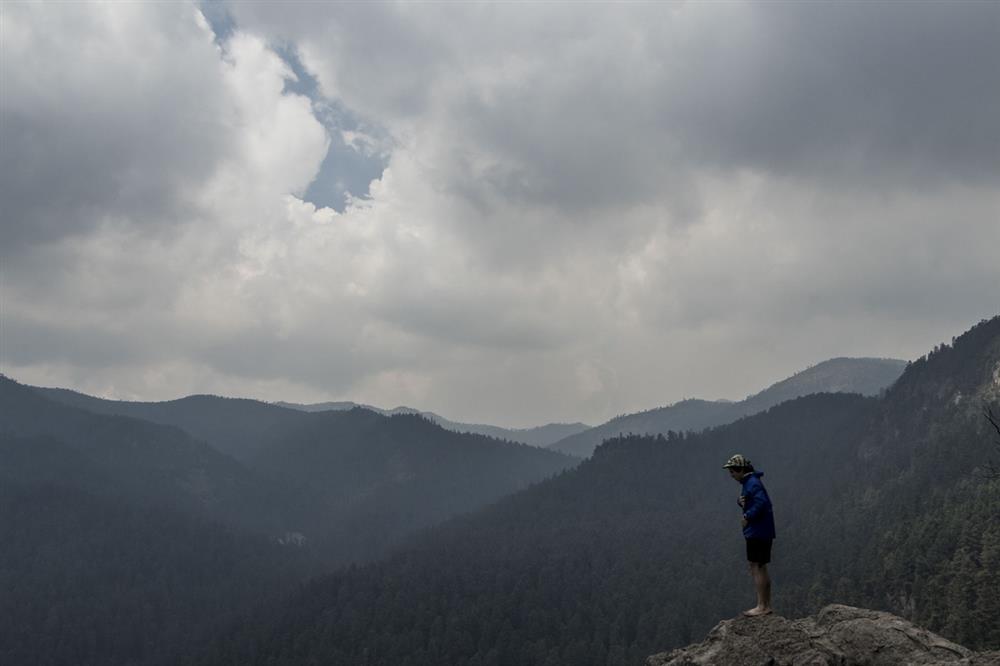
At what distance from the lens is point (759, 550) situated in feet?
73.3

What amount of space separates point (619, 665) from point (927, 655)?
626ft

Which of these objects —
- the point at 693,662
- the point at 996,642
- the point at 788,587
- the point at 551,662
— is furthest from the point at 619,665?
the point at 693,662

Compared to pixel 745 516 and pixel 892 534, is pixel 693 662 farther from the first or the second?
pixel 892 534

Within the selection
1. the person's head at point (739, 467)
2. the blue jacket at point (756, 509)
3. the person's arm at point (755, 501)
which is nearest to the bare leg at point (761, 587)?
the blue jacket at point (756, 509)

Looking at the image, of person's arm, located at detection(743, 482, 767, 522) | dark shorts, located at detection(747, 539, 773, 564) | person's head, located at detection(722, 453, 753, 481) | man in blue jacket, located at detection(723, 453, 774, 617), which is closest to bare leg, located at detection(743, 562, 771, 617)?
man in blue jacket, located at detection(723, 453, 774, 617)

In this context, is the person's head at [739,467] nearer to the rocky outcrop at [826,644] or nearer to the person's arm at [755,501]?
the person's arm at [755,501]

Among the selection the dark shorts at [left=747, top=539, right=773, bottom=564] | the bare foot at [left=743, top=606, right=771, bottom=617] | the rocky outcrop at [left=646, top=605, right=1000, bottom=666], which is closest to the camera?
the rocky outcrop at [left=646, top=605, right=1000, bottom=666]

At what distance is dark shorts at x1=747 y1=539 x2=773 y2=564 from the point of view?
2220 cm

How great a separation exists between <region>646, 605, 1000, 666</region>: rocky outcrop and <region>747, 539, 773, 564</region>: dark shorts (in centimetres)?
205

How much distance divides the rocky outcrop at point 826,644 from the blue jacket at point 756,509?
2840 millimetres

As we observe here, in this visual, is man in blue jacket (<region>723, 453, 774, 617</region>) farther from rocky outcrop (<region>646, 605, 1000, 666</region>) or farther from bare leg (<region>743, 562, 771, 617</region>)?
rocky outcrop (<region>646, 605, 1000, 666</region>)

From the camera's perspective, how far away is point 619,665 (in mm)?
192500

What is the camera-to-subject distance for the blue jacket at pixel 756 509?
22.2 metres

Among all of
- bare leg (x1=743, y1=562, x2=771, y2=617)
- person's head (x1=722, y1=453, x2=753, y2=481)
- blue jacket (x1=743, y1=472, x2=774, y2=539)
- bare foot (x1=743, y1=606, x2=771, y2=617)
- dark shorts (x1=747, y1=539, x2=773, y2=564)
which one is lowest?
bare foot (x1=743, y1=606, x2=771, y2=617)
